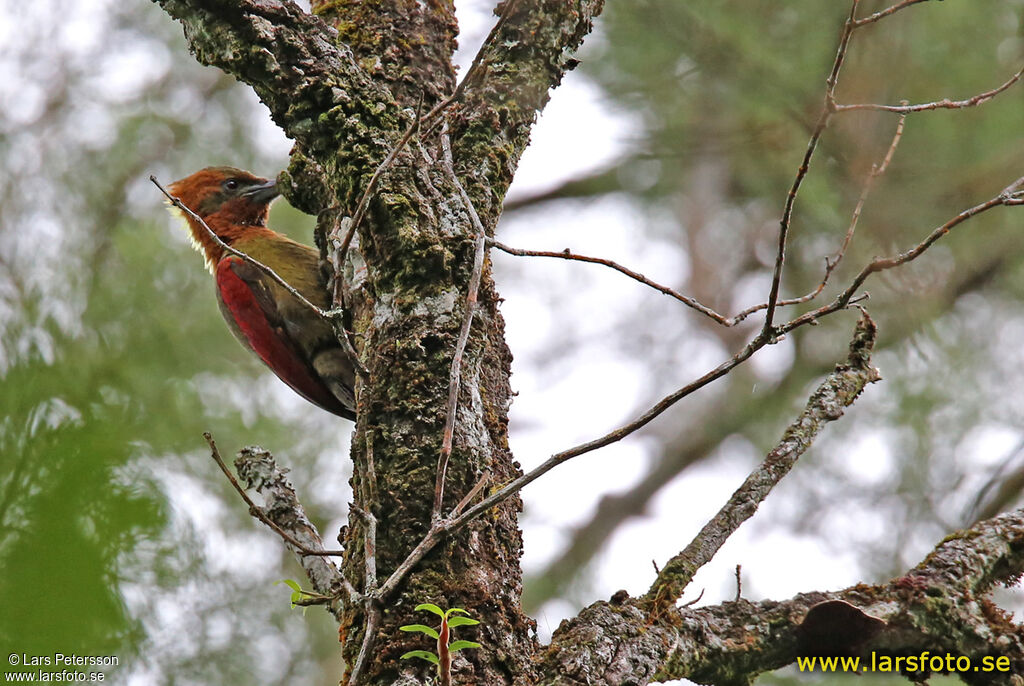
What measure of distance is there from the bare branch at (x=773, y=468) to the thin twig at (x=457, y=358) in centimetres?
50

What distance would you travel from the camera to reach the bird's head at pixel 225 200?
185 inches

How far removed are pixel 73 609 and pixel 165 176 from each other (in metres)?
5.03

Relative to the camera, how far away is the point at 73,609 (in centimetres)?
111

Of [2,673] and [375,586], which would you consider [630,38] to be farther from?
[2,673]

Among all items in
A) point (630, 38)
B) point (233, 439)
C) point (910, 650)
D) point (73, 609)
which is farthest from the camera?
point (233, 439)

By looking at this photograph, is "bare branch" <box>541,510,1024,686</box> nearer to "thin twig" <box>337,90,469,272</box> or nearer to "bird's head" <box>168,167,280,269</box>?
"thin twig" <box>337,90,469,272</box>

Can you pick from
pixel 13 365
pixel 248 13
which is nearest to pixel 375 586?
pixel 13 365

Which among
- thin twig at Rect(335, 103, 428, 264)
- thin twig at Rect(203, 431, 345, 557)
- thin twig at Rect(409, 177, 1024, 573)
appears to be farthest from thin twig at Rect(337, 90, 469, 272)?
thin twig at Rect(409, 177, 1024, 573)

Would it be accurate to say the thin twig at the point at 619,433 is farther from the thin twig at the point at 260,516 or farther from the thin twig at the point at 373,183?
the thin twig at the point at 373,183

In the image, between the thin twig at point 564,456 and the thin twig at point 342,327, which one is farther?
the thin twig at point 342,327

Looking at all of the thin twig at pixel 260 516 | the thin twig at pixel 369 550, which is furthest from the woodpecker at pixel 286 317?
the thin twig at pixel 369 550

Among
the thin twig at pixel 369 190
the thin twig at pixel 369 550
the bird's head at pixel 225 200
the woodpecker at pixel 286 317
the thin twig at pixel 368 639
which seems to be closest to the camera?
the thin twig at pixel 368 639

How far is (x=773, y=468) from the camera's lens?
212cm

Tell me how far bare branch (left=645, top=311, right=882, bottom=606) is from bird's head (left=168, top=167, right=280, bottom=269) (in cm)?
316
